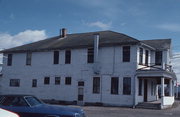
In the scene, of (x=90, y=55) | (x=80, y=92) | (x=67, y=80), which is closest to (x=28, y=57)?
(x=67, y=80)

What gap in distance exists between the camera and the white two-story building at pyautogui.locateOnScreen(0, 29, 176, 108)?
95.6 feet

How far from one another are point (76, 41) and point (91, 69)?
4451 mm

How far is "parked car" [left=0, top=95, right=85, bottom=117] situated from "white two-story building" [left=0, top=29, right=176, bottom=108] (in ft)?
56.4

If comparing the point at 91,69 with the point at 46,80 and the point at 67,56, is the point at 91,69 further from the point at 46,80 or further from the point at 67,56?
the point at 46,80

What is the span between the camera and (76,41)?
111 feet

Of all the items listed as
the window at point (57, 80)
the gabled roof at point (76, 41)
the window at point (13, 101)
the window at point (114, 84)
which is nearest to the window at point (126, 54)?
the gabled roof at point (76, 41)

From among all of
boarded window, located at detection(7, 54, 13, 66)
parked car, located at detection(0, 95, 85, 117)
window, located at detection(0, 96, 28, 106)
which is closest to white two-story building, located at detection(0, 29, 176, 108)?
boarded window, located at detection(7, 54, 13, 66)

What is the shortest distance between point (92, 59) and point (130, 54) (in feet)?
13.9

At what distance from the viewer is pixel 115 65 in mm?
29969

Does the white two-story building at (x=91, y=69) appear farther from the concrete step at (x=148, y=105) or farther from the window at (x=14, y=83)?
the concrete step at (x=148, y=105)

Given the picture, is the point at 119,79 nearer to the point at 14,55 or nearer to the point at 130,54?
the point at 130,54

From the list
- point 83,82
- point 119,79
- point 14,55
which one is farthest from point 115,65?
point 14,55

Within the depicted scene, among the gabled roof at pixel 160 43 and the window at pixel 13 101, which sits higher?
the gabled roof at pixel 160 43

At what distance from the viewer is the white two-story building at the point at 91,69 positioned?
1147 inches
